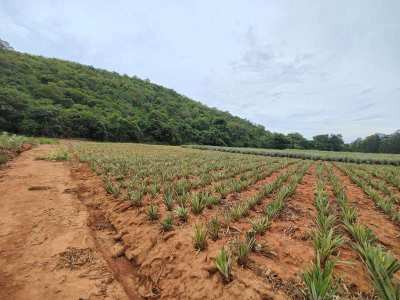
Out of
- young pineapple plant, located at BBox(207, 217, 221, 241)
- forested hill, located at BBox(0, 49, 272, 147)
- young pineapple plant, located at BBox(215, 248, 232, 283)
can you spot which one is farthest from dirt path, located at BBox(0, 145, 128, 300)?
forested hill, located at BBox(0, 49, 272, 147)

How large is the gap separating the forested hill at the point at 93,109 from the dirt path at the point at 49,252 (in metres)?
33.7

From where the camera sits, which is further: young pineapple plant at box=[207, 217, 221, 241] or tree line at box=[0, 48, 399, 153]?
tree line at box=[0, 48, 399, 153]

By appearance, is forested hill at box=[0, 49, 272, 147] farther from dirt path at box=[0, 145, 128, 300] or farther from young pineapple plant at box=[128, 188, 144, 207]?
young pineapple plant at box=[128, 188, 144, 207]

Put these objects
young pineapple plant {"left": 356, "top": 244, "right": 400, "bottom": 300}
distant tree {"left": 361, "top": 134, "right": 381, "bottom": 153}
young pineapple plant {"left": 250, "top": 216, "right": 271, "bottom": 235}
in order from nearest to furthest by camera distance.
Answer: young pineapple plant {"left": 356, "top": 244, "right": 400, "bottom": 300} → young pineapple plant {"left": 250, "top": 216, "right": 271, "bottom": 235} → distant tree {"left": 361, "top": 134, "right": 381, "bottom": 153}

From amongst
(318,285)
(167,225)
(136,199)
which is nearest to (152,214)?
(167,225)

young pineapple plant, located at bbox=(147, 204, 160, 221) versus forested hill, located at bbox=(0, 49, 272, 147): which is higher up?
forested hill, located at bbox=(0, 49, 272, 147)

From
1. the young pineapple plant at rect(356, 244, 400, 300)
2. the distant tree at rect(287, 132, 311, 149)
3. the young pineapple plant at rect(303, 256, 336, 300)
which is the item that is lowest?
the young pineapple plant at rect(303, 256, 336, 300)

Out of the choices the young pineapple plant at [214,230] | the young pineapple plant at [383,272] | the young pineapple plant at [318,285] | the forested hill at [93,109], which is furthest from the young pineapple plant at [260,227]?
the forested hill at [93,109]

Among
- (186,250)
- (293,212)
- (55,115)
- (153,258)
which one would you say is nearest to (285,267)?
(186,250)

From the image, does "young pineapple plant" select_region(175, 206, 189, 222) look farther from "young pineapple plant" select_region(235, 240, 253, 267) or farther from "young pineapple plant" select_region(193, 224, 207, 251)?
"young pineapple plant" select_region(235, 240, 253, 267)

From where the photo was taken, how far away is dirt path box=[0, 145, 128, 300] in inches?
86.4

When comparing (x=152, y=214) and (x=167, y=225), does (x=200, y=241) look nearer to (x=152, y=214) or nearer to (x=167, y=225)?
(x=167, y=225)

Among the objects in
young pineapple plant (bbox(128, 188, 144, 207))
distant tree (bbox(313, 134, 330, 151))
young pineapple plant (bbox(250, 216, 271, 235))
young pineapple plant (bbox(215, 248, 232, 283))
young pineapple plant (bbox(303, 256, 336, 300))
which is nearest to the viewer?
young pineapple plant (bbox(303, 256, 336, 300))

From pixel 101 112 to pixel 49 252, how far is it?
152ft
